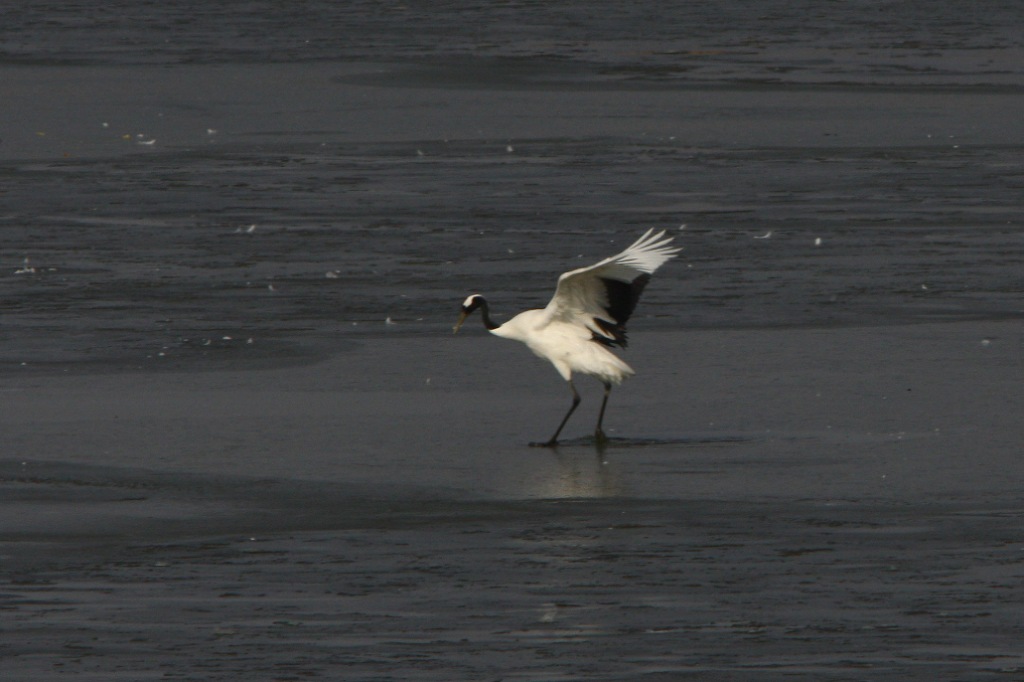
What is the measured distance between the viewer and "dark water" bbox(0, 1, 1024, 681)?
7328 millimetres

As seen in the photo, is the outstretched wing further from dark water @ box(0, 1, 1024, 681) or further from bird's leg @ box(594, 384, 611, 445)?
bird's leg @ box(594, 384, 611, 445)

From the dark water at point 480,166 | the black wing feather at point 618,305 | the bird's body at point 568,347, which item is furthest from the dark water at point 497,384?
the black wing feather at point 618,305

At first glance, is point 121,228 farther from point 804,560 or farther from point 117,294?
point 804,560

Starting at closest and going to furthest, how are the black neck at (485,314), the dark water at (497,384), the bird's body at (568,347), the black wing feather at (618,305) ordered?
the dark water at (497,384) < the bird's body at (568,347) < the black wing feather at (618,305) < the black neck at (485,314)

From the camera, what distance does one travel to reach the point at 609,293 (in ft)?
36.5

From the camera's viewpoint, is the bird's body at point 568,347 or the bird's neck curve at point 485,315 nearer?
the bird's body at point 568,347

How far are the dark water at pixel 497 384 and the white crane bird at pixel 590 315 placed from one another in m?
0.29

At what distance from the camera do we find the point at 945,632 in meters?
7.15

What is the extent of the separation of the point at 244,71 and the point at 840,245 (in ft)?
41.0

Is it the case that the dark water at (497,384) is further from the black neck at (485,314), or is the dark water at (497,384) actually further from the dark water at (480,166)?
the black neck at (485,314)

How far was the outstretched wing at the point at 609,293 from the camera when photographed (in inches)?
435

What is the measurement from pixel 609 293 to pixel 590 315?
0.46ft

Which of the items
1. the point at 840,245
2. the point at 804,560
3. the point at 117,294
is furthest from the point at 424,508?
the point at 840,245

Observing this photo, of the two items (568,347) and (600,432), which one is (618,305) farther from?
(600,432)
